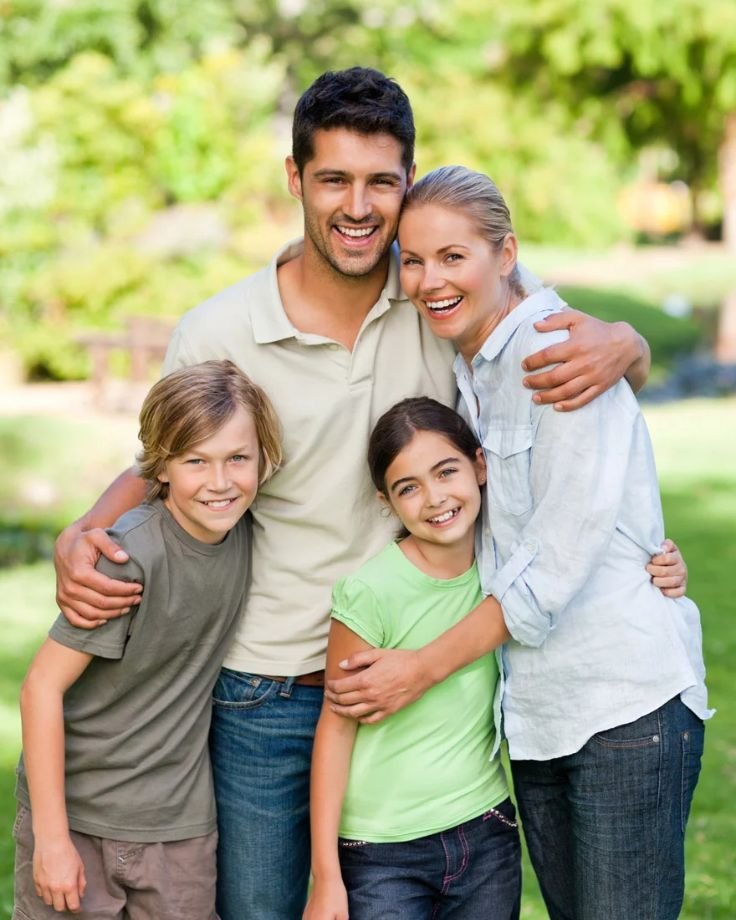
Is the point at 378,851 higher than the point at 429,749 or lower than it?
lower

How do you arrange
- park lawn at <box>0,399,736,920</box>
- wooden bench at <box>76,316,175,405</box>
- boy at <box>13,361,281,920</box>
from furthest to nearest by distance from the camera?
wooden bench at <box>76,316,175,405</box> < park lawn at <box>0,399,736,920</box> < boy at <box>13,361,281,920</box>

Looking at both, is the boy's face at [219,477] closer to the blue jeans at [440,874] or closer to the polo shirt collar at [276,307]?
the polo shirt collar at [276,307]

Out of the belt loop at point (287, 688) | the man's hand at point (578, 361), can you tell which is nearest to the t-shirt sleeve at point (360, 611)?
the belt loop at point (287, 688)

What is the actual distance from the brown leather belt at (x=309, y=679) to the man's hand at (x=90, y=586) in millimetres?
359

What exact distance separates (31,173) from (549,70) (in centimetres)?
1522

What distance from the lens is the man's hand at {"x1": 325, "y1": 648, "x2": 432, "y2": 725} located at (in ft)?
8.10

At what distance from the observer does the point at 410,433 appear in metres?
2.59

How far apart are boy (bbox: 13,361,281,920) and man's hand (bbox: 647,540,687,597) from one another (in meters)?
0.77

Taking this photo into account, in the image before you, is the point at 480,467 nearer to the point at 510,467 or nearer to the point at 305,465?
the point at 510,467

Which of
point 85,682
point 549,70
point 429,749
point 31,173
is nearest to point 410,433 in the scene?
point 429,749

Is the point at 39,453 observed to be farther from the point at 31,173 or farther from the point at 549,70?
the point at 549,70

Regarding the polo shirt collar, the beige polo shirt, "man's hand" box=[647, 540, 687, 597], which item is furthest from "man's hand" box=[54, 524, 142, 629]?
"man's hand" box=[647, 540, 687, 597]

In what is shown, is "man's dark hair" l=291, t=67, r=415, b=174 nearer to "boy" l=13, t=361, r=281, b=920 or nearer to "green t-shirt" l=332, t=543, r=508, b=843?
"boy" l=13, t=361, r=281, b=920

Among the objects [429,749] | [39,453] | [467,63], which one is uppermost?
[467,63]
